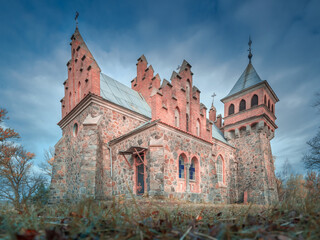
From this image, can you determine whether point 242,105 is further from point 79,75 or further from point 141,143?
point 79,75

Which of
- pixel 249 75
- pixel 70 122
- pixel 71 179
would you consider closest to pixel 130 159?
pixel 71 179

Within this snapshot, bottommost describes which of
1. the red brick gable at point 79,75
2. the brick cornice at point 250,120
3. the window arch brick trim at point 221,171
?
the window arch brick trim at point 221,171

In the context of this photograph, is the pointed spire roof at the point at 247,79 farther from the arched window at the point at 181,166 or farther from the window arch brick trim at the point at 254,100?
the arched window at the point at 181,166

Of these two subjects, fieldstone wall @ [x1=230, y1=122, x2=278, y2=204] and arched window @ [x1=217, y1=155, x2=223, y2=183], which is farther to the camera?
arched window @ [x1=217, y1=155, x2=223, y2=183]

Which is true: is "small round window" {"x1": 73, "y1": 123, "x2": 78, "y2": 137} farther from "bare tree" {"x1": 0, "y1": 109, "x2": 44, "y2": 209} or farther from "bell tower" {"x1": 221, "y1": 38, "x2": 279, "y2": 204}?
"bell tower" {"x1": 221, "y1": 38, "x2": 279, "y2": 204}

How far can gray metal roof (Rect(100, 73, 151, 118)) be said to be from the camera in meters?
13.7

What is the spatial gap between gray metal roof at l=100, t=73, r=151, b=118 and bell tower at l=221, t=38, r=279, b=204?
11479 mm

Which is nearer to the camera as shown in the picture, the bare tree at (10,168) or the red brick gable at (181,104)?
the red brick gable at (181,104)

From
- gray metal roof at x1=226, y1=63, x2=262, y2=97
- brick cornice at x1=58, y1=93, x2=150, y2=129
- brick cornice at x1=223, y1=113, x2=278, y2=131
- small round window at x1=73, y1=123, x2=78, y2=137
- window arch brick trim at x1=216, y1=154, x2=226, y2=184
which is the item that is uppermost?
gray metal roof at x1=226, y1=63, x2=262, y2=97

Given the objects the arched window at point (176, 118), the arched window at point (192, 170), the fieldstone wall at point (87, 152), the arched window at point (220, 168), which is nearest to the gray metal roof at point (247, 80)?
the arched window at point (220, 168)

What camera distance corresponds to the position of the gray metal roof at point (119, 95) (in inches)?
541

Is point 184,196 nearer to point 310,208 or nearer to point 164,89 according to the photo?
point 164,89

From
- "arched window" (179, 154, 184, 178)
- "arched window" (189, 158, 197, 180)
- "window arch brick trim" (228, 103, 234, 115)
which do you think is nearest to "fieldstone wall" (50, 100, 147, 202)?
"arched window" (179, 154, 184, 178)

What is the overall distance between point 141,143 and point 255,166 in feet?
47.9
